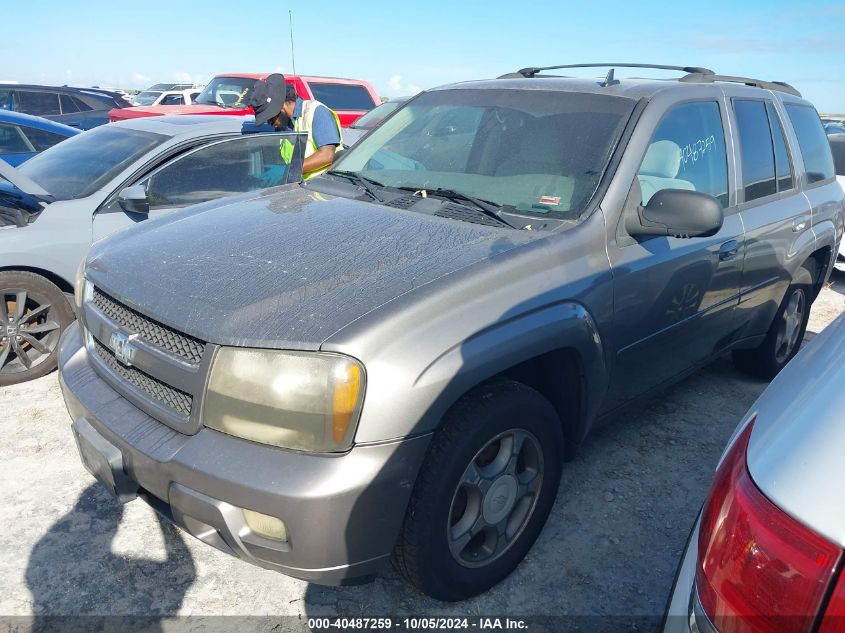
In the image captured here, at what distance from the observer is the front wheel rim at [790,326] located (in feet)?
13.8

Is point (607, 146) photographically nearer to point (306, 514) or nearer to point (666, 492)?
point (666, 492)

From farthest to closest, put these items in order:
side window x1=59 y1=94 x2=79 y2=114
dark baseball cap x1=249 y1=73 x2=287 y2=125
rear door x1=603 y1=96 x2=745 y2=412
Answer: side window x1=59 y1=94 x2=79 y2=114 < dark baseball cap x1=249 y1=73 x2=287 y2=125 < rear door x1=603 y1=96 x2=745 y2=412

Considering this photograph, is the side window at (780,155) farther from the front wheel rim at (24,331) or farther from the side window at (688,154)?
the front wheel rim at (24,331)

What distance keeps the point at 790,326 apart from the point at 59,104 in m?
11.6

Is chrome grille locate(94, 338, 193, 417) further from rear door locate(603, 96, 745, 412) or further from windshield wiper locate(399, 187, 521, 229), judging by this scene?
rear door locate(603, 96, 745, 412)

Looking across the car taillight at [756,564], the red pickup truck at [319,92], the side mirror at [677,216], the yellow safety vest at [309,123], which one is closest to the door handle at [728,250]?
the side mirror at [677,216]

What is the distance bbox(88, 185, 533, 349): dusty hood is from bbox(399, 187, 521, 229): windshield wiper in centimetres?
12

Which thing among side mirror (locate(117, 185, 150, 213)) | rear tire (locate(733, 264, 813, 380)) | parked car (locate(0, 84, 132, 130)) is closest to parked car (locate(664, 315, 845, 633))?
rear tire (locate(733, 264, 813, 380))

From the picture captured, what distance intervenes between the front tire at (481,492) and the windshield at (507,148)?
873 millimetres

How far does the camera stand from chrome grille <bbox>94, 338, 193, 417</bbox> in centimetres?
204

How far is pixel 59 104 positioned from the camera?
439 inches

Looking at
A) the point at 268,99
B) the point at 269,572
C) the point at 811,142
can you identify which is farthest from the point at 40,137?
the point at 811,142

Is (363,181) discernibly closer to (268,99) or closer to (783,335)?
(268,99)

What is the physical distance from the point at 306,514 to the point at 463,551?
2.62 ft
